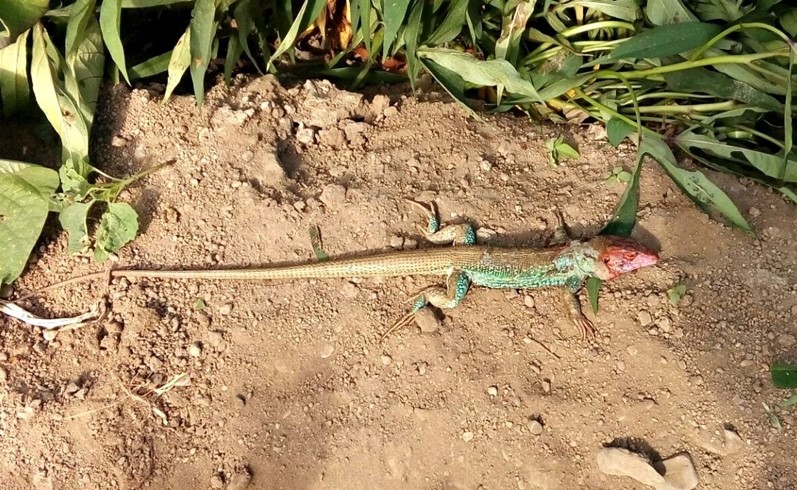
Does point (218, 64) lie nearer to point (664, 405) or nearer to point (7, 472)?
point (7, 472)

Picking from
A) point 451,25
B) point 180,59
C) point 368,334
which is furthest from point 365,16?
point 368,334

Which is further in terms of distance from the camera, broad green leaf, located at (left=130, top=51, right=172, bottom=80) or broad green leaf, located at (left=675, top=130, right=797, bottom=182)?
broad green leaf, located at (left=130, top=51, right=172, bottom=80)

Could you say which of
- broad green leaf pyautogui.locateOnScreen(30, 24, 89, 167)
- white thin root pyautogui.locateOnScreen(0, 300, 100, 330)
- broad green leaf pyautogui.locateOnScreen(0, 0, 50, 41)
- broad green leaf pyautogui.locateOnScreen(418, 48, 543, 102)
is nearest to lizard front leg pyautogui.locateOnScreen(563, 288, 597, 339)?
broad green leaf pyautogui.locateOnScreen(418, 48, 543, 102)

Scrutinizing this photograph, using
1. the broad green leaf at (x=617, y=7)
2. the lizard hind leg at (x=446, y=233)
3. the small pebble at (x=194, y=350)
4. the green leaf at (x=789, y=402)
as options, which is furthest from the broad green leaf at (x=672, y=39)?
the small pebble at (x=194, y=350)

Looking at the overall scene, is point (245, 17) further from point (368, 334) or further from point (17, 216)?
point (368, 334)

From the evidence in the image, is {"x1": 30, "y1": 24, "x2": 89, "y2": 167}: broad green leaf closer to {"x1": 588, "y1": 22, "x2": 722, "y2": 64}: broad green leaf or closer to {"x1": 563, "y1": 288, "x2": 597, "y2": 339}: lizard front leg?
{"x1": 563, "y1": 288, "x2": 597, "y2": 339}: lizard front leg

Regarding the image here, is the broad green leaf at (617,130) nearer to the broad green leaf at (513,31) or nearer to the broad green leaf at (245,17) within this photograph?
the broad green leaf at (513,31)

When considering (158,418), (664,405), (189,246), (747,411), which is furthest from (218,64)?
(747,411)

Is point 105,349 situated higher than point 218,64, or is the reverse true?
point 218,64
